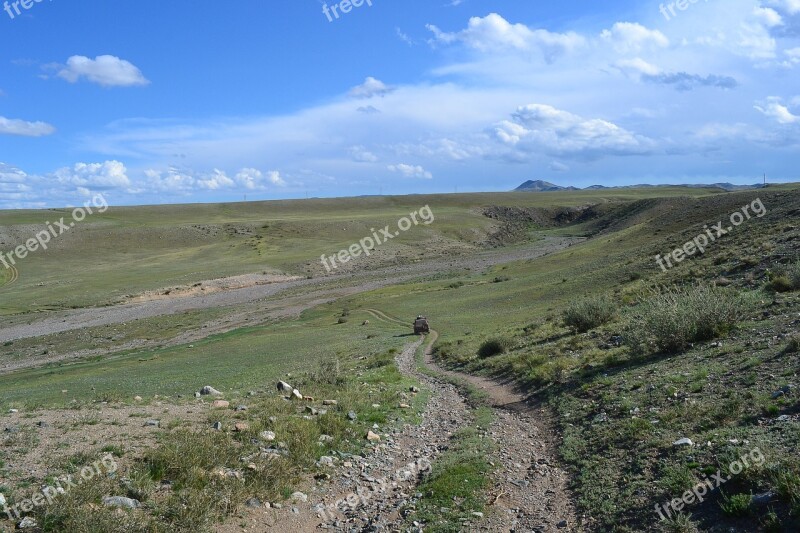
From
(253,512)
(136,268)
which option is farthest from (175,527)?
(136,268)

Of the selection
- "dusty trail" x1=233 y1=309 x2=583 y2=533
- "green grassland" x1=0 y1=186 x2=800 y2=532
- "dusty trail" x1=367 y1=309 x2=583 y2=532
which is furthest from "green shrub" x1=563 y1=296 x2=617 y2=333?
"dusty trail" x1=233 y1=309 x2=583 y2=533

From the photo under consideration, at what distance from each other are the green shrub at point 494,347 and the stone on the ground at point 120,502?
1628 centimetres

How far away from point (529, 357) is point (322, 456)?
34.2 ft

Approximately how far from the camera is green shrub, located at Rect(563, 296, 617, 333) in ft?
75.2

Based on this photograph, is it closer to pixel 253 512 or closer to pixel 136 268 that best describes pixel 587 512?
pixel 253 512

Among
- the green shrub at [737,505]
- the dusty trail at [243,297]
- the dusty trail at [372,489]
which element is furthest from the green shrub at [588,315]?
the dusty trail at [243,297]

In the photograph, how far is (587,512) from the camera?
8242 millimetres

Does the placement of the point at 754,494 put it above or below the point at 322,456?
above

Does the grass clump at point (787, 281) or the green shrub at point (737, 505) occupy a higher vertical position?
the grass clump at point (787, 281)

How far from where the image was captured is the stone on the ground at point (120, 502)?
770cm

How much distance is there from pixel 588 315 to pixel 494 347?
4.09m

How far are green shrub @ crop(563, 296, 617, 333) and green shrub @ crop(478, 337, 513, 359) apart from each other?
287 centimetres

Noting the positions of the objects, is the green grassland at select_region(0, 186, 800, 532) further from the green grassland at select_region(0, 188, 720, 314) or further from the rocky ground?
the green grassland at select_region(0, 188, 720, 314)

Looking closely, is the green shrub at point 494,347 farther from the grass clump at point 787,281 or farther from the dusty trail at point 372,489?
the grass clump at point 787,281
